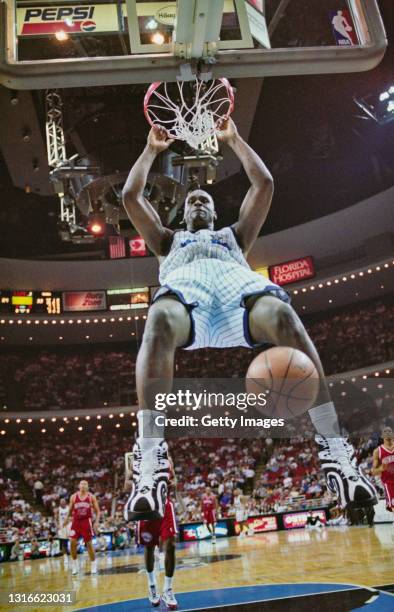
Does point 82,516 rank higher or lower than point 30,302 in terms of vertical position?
lower

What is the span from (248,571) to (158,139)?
5441mm

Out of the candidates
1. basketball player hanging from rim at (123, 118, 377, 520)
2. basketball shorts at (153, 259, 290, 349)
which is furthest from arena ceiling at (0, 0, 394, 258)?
basketball shorts at (153, 259, 290, 349)

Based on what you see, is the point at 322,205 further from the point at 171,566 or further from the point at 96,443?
the point at 171,566

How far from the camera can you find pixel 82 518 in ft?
27.1

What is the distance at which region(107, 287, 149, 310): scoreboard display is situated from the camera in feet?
67.1

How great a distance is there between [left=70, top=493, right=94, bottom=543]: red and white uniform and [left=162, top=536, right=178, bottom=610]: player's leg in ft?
10.3

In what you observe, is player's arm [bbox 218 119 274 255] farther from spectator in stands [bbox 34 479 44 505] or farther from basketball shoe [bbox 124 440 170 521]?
spectator in stands [bbox 34 479 44 505]

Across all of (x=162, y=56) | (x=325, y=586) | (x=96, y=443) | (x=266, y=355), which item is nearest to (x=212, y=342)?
(x=266, y=355)

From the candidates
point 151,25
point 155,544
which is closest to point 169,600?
point 155,544

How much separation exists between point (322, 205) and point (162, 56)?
1617 cm

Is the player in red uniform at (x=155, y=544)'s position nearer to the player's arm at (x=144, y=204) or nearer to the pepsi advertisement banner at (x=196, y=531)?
the player's arm at (x=144, y=204)

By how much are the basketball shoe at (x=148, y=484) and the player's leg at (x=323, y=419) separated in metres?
0.80

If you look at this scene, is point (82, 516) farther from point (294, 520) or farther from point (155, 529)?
point (294, 520)

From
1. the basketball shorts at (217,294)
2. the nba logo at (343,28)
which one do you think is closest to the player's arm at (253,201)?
the basketball shorts at (217,294)
